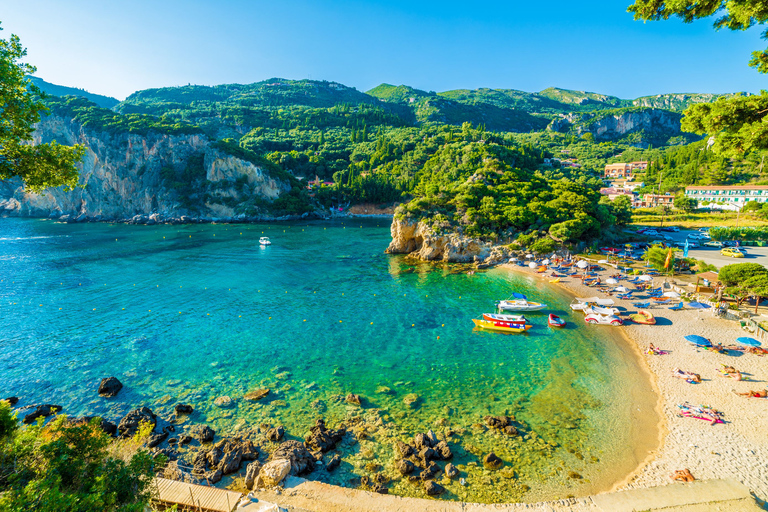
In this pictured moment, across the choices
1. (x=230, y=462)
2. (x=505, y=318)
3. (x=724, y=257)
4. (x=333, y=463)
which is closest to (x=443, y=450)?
(x=333, y=463)

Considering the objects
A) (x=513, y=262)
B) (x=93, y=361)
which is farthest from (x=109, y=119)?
(x=513, y=262)

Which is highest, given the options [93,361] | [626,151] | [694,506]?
[626,151]

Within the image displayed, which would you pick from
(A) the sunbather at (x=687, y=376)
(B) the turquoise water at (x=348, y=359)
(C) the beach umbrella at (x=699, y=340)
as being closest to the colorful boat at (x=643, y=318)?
(B) the turquoise water at (x=348, y=359)

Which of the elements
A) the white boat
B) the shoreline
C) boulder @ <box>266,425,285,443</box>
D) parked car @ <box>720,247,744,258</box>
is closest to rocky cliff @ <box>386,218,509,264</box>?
the white boat

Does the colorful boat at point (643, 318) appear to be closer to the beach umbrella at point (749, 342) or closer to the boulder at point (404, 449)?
the beach umbrella at point (749, 342)

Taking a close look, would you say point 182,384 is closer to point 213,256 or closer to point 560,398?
point 560,398

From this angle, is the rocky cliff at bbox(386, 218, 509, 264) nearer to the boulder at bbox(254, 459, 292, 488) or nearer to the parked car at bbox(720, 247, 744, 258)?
the parked car at bbox(720, 247, 744, 258)
